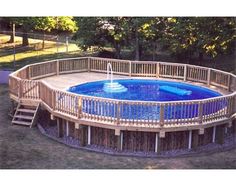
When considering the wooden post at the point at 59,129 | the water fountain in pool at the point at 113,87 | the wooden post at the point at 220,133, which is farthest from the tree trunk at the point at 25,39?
the wooden post at the point at 220,133

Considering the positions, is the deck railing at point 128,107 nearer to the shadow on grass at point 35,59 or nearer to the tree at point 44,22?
the shadow on grass at point 35,59

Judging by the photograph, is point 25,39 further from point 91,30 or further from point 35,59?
point 91,30

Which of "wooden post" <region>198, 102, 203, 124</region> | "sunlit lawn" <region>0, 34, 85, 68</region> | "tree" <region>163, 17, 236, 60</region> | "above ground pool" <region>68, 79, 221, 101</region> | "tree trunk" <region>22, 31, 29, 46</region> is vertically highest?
"tree" <region>163, 17, 236, 60</region>

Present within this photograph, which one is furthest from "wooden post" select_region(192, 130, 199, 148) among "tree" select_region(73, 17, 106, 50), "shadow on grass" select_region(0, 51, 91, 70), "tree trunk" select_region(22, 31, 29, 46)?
"tree trunk" select_region(22, 31, 29, 46)

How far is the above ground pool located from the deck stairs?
82.2 inches

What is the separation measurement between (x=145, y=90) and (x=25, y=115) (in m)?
5.31

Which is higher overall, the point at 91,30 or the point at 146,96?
the point at 91,30

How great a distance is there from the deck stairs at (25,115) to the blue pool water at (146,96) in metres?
2.09

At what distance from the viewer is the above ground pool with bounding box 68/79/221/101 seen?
16.4 meters

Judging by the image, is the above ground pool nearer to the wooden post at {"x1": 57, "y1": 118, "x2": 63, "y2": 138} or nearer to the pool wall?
the wooden post at {"x1": 57, "y1": 118, "x2": 63, "y2": 138}

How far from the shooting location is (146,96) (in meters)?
16.6

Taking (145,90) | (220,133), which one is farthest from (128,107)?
(145,90)

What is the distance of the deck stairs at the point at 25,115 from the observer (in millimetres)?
14398

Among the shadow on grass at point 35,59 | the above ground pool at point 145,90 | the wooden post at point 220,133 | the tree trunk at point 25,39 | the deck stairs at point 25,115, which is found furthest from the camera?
the tree trunk at point 25,39
